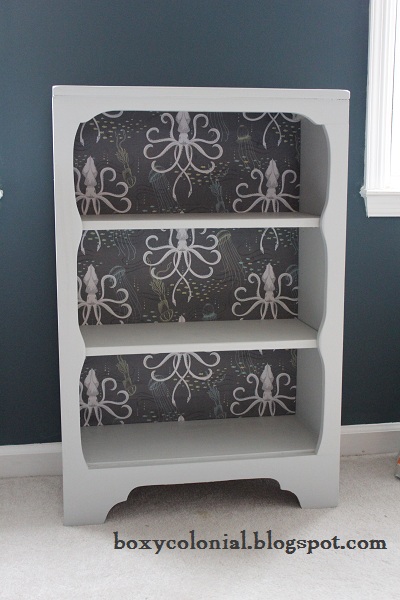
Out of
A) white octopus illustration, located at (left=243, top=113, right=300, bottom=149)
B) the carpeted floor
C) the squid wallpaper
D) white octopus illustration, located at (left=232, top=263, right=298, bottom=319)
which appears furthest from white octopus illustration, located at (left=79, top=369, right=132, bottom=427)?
white octopus illustration, located at (left=243, top=113, right=300, bottom=149)

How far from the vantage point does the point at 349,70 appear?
8.05 ft

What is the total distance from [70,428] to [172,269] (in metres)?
0.62

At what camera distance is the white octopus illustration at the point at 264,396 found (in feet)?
8.32

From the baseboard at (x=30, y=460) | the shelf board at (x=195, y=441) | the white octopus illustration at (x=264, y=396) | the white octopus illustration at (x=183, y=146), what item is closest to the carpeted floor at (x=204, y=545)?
the baseboard at (x=30, y=460)

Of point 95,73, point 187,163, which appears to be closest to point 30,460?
point 187,163

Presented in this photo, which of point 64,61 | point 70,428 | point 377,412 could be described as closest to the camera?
point 70,428

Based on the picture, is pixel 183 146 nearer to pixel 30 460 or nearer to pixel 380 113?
pixel 380 113

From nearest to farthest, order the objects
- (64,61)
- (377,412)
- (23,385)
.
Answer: (64,61) < (23,385) < (377,412)

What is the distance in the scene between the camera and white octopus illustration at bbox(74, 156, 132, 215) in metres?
2.36

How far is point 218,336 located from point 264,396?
1.33 feet

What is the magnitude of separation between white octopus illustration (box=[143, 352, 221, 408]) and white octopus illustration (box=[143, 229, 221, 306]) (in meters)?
0.18

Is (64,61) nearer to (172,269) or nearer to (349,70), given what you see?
(172,269)

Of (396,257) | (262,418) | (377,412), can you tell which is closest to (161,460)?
(262,418)

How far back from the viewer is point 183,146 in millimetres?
2389
